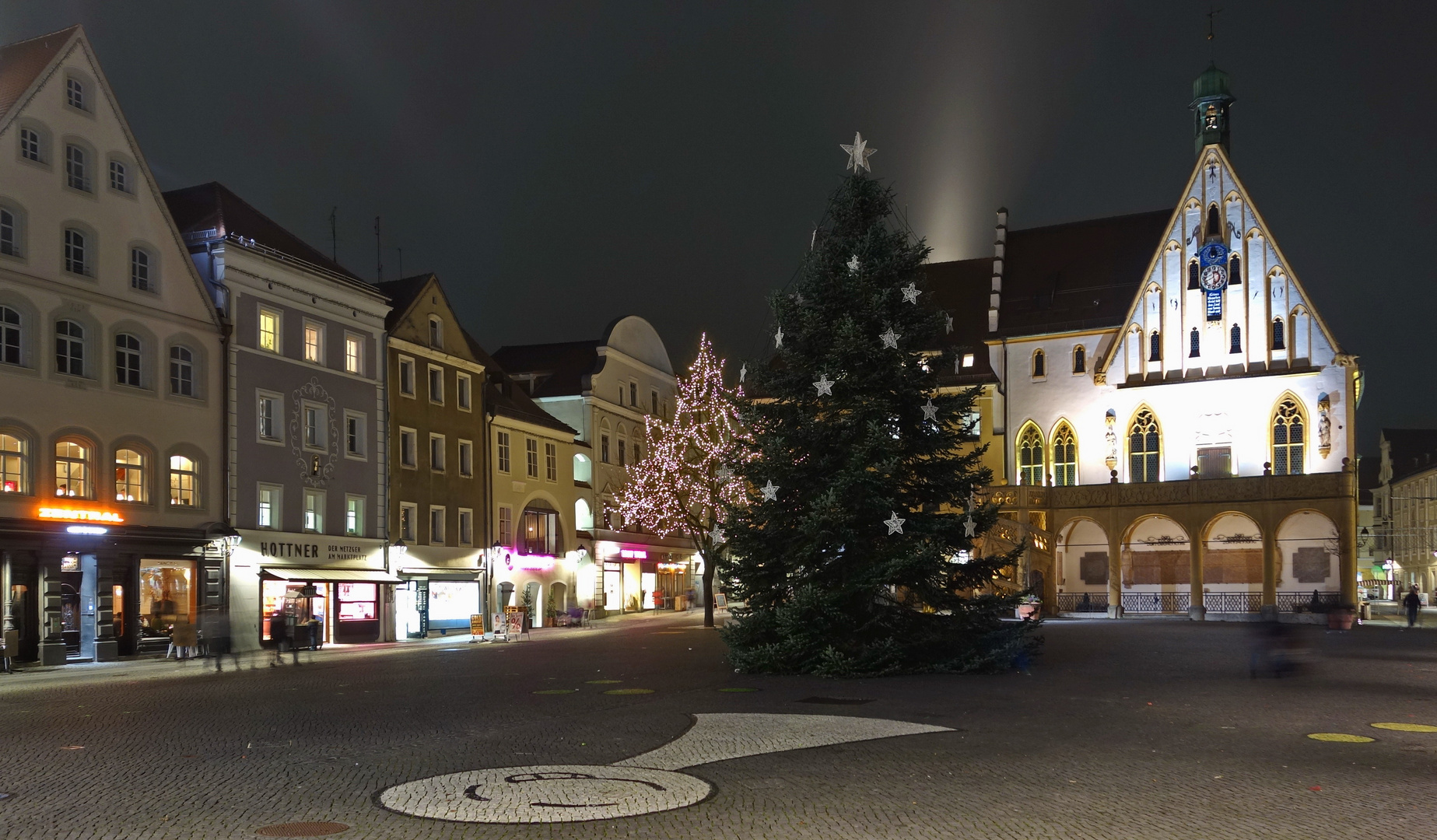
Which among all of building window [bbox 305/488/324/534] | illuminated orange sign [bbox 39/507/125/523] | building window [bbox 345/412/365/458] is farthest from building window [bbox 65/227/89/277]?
building window [bbox 345/412/365/458]

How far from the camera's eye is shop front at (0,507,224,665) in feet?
105

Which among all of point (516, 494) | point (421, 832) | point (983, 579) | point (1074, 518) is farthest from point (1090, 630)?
point (421, 832)

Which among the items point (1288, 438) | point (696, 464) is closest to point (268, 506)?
point (696, 464)

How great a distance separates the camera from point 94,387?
1361 inches

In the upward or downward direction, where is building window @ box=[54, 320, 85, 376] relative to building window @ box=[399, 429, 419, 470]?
upward

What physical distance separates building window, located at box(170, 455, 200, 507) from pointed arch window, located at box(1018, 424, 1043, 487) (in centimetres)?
A: 3765

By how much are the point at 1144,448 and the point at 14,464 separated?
45.0 m

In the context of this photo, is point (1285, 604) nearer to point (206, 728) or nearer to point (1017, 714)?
point (1017, 714)

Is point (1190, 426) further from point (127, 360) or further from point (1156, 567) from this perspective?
point (127, 360)

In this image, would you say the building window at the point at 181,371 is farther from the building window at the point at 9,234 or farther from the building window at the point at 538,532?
the building window at the point at 538,532

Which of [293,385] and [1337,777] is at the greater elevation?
[293,385]

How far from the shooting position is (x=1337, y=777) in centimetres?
1241

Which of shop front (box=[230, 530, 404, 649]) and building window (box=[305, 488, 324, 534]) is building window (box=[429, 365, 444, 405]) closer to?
shop front (box=[230, 530, 404, 649])

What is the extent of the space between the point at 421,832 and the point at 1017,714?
32.7ft
